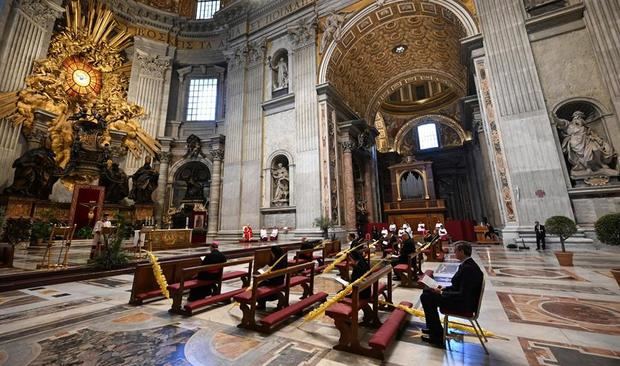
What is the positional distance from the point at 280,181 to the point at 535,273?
1058 cm

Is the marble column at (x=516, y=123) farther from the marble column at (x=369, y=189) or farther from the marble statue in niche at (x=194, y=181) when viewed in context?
the marble statue in niche at (x=194, y=181)

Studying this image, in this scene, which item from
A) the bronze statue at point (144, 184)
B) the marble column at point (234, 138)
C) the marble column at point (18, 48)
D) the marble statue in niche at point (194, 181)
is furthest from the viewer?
the marble statue in niche at point (194, 181)

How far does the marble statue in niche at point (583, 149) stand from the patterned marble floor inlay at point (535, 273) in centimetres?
474

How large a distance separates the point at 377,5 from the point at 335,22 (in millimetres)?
2180

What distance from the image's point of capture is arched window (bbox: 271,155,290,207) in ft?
43.3

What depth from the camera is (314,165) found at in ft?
40.5

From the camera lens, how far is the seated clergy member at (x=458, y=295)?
2105 millimetres

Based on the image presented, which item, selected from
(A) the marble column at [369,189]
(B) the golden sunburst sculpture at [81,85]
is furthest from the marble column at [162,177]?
(A) the marble column at [369,189]

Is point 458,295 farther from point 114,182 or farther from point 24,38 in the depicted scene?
point 24,38

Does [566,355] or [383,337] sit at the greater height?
[383,337]

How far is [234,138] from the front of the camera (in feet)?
48.7

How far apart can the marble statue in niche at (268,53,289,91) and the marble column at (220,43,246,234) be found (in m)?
1.88

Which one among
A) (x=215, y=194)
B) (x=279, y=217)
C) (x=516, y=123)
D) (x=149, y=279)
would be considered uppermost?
(x=516, y=123)

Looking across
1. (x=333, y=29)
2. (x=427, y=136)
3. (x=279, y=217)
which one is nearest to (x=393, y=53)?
(x=333, y=29)
